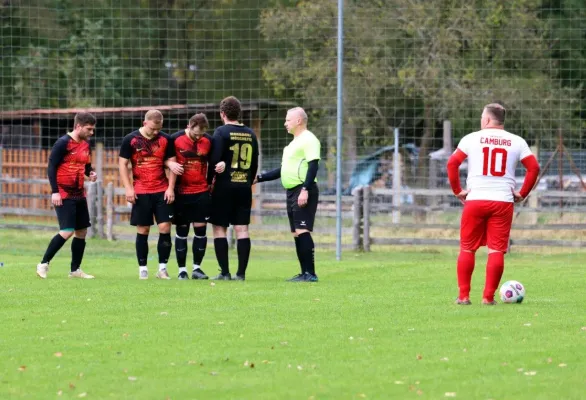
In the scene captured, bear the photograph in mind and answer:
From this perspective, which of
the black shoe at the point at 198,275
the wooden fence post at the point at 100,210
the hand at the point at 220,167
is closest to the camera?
the hand at the point at 220,167

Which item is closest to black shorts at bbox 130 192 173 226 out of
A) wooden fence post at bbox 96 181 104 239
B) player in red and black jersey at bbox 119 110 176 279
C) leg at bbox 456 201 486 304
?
player in red and black jersey at bbox 119 110 176 279

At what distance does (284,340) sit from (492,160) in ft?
9.78

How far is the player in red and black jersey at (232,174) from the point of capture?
12922mm

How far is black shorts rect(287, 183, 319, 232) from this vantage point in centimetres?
1285

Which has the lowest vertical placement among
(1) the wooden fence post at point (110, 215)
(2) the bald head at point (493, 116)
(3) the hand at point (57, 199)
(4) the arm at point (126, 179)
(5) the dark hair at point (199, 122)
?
(1) the wooden fence post at point (110, 215)

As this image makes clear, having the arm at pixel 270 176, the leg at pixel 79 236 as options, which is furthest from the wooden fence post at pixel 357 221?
the leg at pixel 79 236

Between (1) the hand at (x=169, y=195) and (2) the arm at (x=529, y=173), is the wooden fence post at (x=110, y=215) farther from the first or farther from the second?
(2) the arm at (x=529, y=173)

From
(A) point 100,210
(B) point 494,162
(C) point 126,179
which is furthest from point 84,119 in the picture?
(A) point 100,210

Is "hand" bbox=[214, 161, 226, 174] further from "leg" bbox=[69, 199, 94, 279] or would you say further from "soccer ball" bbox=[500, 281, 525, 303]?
"soccer ball" bbox=[500, 281, 525, 303]

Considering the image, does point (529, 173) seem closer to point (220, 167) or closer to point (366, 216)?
point (220, 167)

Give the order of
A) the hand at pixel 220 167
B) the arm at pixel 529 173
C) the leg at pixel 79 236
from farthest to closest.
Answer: the leg at pixel 79 236
the hand at pixel 220 167
the arm at pixel 529 173

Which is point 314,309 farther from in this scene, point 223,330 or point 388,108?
point 388,108

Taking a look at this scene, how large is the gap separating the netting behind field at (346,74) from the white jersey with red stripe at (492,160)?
12.7 meters

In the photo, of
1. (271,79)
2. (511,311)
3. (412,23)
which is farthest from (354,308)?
(271,79)
